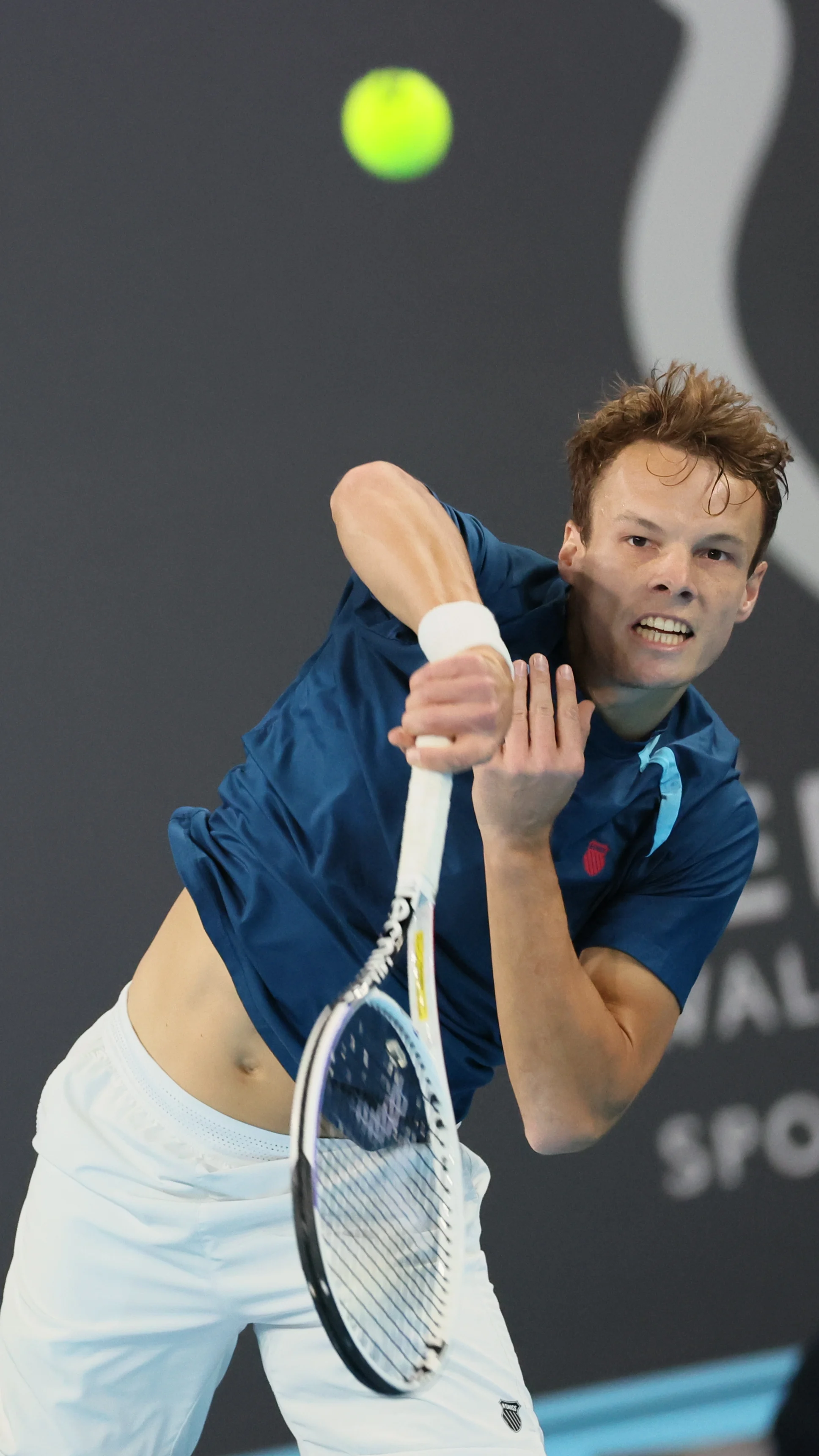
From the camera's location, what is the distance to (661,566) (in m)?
1.63

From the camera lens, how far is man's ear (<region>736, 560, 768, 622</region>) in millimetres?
1768

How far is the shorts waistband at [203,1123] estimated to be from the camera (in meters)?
1.72

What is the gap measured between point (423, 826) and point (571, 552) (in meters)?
0.65

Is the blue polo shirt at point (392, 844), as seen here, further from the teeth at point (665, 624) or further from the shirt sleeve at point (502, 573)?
the teeth at point (665, 624)

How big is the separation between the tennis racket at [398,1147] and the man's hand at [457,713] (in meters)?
0.01

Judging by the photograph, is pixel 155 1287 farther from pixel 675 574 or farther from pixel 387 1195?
pixel 675 574

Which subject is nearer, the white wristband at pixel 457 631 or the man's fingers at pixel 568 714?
the white wristband at pixel 457 631

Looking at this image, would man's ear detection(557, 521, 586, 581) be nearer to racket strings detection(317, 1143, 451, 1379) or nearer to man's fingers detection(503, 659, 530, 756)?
man's fingers detection(503, 659, 530, 756)

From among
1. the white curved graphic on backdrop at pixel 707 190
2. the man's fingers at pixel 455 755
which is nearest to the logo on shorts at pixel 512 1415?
the man's fingers at pixel 455 755

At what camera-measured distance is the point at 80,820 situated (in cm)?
260

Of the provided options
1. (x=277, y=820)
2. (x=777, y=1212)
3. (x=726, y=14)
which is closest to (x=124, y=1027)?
(x=277, y=820)

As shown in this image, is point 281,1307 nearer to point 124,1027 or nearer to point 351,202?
Answer: point 124,1027

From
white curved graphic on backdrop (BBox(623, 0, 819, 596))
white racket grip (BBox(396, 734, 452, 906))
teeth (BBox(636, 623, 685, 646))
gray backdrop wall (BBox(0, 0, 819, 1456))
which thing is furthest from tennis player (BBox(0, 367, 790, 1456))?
white curved graphic on backdrop (BBox(623, 0, 819, 596))

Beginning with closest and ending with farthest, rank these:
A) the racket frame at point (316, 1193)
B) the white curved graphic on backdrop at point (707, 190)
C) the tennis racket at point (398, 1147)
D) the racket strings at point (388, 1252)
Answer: the racket frame at point (316, 1193) < the tennis racket at point (398, 1147) < the racket strings at point (388, 1252) < the white curved graphic on backdrop at point (707, 190)
